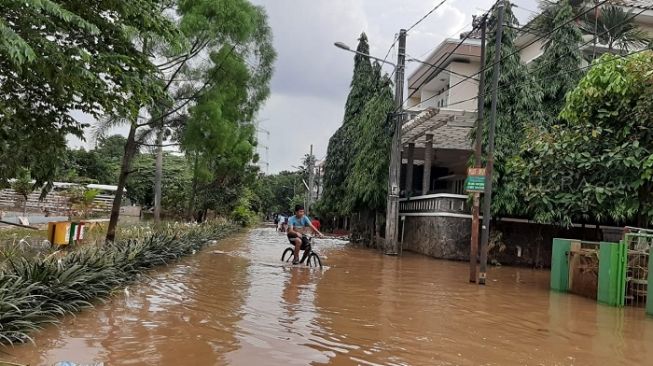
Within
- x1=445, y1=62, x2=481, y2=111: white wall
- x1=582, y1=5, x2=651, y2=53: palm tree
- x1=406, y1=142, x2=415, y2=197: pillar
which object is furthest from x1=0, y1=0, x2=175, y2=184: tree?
x1=445, y1=62, x2=481, y2=111: white wall

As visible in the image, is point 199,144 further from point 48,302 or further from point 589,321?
point 589,321

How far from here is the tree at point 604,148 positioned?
12.0m

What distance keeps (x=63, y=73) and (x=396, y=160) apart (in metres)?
18.0

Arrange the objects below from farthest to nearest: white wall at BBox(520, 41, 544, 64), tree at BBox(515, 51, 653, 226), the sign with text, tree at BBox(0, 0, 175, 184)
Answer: white wall at BBox(520, 41, 544, 64) < the sign with text < tree at BBox(515, 51, 653, 226) < tree at BBox(0, 0, 175, 184)

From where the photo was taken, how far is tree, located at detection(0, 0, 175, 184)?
18.1 ft

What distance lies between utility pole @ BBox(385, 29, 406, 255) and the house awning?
4.10 feet

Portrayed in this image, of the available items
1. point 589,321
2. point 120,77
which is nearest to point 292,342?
point 120,77

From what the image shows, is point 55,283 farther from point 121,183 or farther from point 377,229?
point 377,229

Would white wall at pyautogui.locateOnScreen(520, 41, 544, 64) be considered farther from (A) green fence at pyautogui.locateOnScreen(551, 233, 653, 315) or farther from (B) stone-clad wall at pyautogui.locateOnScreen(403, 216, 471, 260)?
(A) green fence at pyautogui.locateOnScreen(551, 233, 653, 315)

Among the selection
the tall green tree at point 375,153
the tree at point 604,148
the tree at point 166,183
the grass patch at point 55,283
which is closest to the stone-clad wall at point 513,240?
Result: the tall green tree at point 375,153

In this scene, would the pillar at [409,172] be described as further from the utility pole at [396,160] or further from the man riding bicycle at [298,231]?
the man riding bicycle at [298,231]

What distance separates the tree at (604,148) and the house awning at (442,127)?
8.66 meters

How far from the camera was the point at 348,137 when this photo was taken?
114 ft

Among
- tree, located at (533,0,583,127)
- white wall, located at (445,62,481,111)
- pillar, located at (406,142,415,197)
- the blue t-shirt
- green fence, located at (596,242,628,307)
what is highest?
white wall, located at (445,62,481,111)
